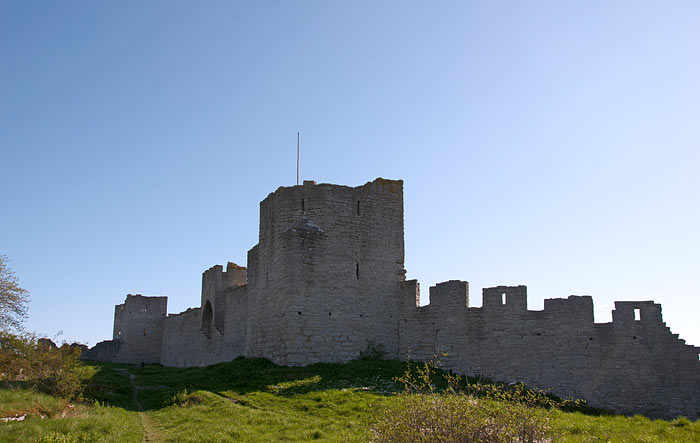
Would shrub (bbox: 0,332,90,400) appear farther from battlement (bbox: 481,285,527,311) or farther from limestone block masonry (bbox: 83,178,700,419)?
battlement (bbox: 481,285,527,311)

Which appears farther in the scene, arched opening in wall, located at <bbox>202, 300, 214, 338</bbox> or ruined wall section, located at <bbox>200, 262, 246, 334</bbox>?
arched opening in wall, located at <bbox>202, 300, 214, 338</bbox>

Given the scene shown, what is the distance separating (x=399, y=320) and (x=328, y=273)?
3044 millimetres

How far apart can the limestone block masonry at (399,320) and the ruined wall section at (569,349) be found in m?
0.03

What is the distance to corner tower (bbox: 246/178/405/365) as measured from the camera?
64.0ft

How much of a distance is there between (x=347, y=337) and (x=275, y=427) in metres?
7.52

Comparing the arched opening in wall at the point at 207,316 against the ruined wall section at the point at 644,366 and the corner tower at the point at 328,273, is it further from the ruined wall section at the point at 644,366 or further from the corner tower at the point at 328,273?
the ruined wall section at the point at 644,366

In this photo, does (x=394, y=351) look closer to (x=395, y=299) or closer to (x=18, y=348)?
(x=395, y=299)

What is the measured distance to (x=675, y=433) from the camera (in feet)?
36.4

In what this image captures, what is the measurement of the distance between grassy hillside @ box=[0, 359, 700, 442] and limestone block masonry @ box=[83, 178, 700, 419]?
1153mm

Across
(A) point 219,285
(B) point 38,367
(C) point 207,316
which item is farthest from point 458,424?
(C) point 207,316

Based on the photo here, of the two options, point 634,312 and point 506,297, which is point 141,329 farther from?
point 634,312

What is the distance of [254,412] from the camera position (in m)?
14.0

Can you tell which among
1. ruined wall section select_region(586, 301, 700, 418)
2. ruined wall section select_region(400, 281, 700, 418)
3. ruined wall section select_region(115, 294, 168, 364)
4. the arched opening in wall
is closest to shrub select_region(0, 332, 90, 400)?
ruined wall section select_region(400, 281, 700, 418)

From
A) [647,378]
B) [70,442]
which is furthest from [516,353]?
[70,442]
